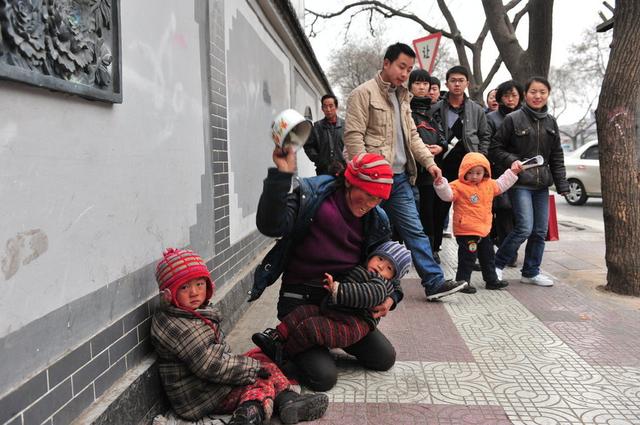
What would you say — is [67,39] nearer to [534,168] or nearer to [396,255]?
[396,255]

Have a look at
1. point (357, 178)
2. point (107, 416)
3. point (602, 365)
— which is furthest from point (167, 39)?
point (602, 365)

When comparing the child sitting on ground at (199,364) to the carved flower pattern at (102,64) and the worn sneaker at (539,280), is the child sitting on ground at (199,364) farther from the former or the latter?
the worn sneaker at (539,280)

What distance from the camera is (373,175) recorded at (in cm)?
309

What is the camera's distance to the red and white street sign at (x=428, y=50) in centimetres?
920

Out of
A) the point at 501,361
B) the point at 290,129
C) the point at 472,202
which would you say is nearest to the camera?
the point at 290,129

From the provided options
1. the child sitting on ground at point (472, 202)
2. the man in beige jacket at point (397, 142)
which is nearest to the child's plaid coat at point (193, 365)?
the man in beige jacket at point (397, 142)

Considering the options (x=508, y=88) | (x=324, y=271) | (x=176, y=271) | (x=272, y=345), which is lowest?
(x=272, y=345)

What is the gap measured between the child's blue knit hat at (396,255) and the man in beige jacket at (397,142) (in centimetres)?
153

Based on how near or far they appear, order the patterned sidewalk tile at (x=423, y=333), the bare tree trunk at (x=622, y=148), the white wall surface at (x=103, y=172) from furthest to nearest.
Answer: the bare tree trunk at (x=622, y=148), the patterned sidewalk tile at (x=423, y=333), the white wall surface at (x=103, y=172)

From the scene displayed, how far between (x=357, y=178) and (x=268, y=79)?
460cm

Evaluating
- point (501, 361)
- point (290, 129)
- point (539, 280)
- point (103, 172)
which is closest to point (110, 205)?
point (103, 172)

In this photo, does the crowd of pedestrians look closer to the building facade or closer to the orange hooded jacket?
the orange hooded jacket

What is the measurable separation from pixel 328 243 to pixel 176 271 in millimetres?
897

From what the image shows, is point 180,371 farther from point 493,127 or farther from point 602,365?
point 493,127
